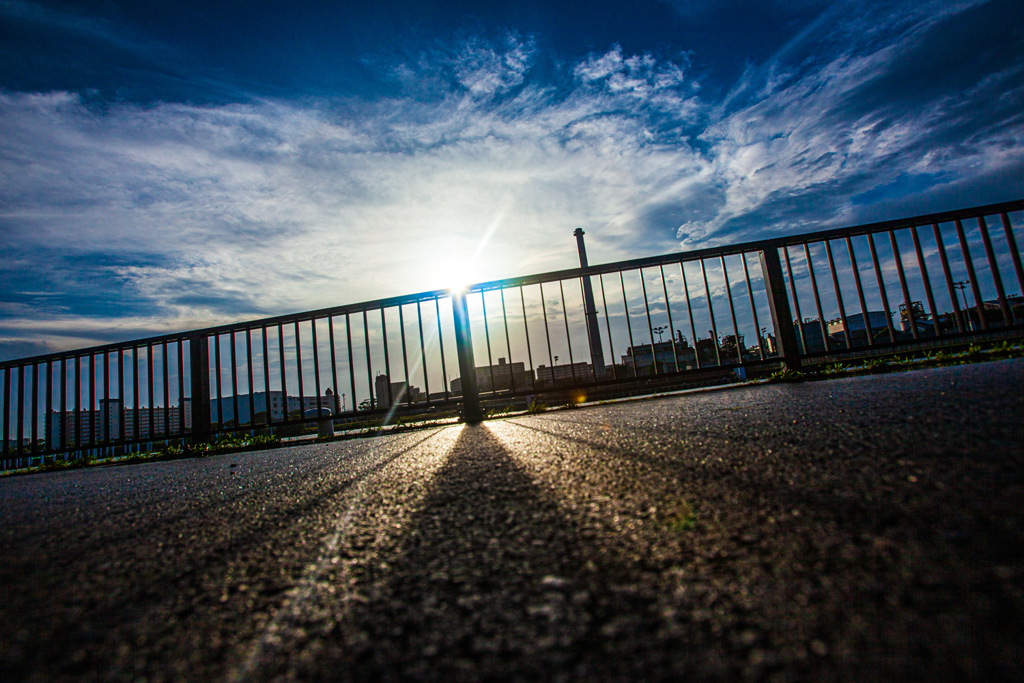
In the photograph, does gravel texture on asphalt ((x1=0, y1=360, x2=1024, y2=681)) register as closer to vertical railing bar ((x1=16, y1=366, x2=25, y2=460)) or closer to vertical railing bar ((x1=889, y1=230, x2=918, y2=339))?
vertical railing bar ((x1=889, y1=230, x2=918, y2=339))

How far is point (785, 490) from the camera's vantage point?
911 millimetres

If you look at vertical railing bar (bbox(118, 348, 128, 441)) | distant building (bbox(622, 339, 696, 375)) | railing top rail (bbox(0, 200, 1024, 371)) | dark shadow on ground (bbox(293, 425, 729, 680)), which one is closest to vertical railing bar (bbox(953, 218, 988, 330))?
railing top rail (bbox(0, 200, 1024, 371))

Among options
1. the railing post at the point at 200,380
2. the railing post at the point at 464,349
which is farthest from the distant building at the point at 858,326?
the railing post at the point at 200,380

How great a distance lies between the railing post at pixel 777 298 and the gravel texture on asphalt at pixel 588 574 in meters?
3.19

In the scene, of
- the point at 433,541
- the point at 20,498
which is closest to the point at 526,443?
the point at 433,541

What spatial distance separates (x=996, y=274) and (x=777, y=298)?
6.64 feet

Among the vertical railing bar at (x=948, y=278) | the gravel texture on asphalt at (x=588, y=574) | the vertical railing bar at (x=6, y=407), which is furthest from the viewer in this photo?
the vertical railing bar at (x=6, y=407)

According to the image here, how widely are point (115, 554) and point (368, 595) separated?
0.81 meters

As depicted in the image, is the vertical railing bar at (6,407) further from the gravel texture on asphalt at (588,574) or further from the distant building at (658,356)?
the distant building at (658,356)

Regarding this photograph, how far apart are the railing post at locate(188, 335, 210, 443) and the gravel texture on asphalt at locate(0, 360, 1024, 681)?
4804 mm

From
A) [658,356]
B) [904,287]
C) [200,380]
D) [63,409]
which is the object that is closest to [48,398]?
[63,409]

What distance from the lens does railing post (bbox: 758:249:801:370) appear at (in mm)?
4383

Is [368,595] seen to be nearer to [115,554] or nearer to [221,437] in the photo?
[115,554]

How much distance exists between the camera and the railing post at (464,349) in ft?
14.3
